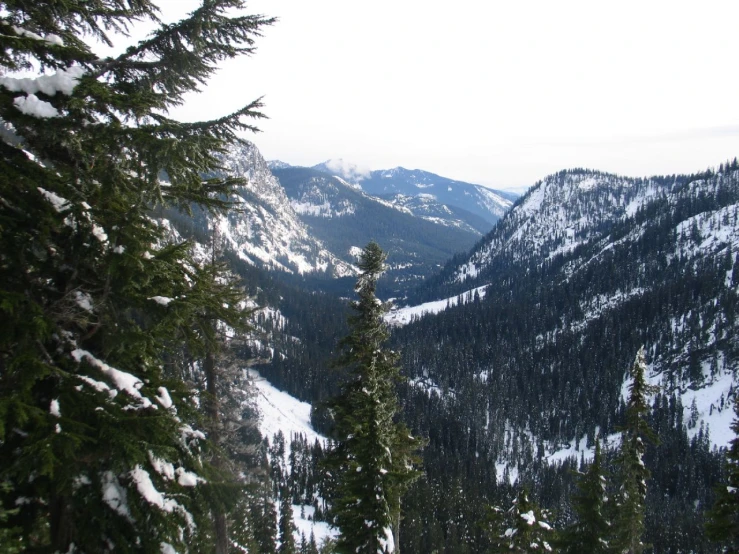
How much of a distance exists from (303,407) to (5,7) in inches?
5931

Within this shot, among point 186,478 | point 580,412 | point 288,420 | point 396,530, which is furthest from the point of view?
point 580,412

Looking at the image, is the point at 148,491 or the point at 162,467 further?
the point at 162,467

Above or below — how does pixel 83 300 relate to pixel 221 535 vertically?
above

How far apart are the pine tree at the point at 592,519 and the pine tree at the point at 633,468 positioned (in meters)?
0.88

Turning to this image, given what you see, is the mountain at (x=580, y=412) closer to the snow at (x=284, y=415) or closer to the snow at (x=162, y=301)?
the snow at (x=284, y=415)

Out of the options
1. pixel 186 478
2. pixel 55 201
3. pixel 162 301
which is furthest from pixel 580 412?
pixel 55 201

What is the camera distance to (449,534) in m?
69.0

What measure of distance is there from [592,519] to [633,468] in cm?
329

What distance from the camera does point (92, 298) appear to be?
545cm

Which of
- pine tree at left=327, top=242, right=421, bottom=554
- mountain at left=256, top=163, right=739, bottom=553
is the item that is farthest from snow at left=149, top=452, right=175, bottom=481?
mountain at left=256, top=163, right=739, bottom=553

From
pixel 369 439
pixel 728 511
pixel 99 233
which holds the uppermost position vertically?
pixel 99 233

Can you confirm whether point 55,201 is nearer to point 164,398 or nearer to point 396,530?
point 164,398

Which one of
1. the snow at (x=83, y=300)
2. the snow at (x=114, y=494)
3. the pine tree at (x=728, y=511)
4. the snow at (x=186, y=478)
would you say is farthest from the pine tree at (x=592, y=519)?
the snow at (x=83, y=300)

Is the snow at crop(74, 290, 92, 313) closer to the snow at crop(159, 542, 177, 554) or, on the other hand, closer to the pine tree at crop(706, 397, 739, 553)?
the snow at crop(159, 542, 177, 554)
